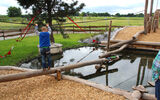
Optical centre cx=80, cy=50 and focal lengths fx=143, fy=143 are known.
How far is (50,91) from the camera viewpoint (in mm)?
4285

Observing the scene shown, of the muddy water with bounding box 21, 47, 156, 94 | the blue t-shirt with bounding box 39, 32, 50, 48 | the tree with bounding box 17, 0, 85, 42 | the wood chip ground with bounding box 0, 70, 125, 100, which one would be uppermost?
the tree with bounding box 17, 0, 85, 42

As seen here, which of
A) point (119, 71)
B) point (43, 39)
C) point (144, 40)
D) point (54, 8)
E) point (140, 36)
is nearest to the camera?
point (43, 39)

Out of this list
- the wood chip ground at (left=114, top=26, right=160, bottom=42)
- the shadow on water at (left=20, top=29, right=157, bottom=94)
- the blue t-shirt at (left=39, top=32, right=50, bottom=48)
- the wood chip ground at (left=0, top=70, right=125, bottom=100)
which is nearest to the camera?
the wood chip ground at (left=0, top=70, right=125, bottom=100)

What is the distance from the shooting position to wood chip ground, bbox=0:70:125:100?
13.0 feet

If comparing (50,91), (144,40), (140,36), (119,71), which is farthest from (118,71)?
(140,36)

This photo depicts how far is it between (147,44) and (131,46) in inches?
48.9

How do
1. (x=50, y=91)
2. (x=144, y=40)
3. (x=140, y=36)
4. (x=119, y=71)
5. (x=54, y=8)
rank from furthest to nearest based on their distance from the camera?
(x=140, y=36)
(x=144, y=40)
(x=54, y=8)
(x=119, y=71)
(x=50, y=91)

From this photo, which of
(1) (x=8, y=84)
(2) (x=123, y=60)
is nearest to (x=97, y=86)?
(1) (x=8, y=84)

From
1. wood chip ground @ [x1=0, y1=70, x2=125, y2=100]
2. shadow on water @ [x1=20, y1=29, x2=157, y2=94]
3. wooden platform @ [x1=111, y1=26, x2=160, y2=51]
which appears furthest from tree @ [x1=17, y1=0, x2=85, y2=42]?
wood chip ground @ [x1=0, y1=70, x2=125, y2=100]

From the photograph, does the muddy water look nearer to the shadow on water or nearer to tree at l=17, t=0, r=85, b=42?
the shadow on water

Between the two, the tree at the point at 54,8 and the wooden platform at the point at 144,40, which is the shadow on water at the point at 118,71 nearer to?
the wooden platform at the point at 144,40

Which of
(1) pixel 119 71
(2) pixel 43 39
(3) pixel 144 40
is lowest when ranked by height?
(1) pixel 119 71

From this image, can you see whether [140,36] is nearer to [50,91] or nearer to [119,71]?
[119,71]

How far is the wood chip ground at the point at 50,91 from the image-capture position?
3953 mm
